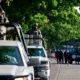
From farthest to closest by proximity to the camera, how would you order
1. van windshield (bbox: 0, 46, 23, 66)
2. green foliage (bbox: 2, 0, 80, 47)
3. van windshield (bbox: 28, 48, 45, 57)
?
green foliage (bbox: 2, 0, 80, 47) < van windshield (bbox: 28, 48, 45, 57) < van windshield (bbox: 0, 46, 23, 66)

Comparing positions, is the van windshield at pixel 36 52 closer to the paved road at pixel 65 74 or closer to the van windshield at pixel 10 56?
the paved road at pixel 65 74

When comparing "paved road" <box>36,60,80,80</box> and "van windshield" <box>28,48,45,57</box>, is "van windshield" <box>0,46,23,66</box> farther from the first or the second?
"paved road" <box>36,60,80,80</box>

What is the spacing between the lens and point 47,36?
→ 3287 inches

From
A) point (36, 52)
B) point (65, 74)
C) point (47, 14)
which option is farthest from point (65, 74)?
point (47, 14)

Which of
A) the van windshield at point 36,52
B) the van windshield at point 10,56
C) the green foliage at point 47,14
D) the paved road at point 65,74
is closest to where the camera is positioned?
the van windshield at point 10,56

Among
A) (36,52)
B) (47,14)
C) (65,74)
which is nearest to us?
(36,52)

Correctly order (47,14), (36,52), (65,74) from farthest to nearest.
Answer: (47,14), (65,74), (36,52)

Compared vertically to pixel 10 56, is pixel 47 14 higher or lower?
lower

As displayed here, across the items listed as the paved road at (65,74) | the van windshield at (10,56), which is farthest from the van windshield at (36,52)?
the van windshield at (10,56)

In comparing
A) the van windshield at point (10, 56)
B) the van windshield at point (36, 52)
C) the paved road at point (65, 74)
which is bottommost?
the paved road at point (65, 74)

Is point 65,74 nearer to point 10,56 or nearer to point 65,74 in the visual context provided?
point 65,74

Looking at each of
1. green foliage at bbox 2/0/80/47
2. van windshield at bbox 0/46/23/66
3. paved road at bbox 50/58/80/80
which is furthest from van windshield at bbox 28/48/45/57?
van windshield at bbox 0/46/23/66

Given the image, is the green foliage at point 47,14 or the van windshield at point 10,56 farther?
the green foliage at point 47,14

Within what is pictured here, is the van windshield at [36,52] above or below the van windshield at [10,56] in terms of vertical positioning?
below
